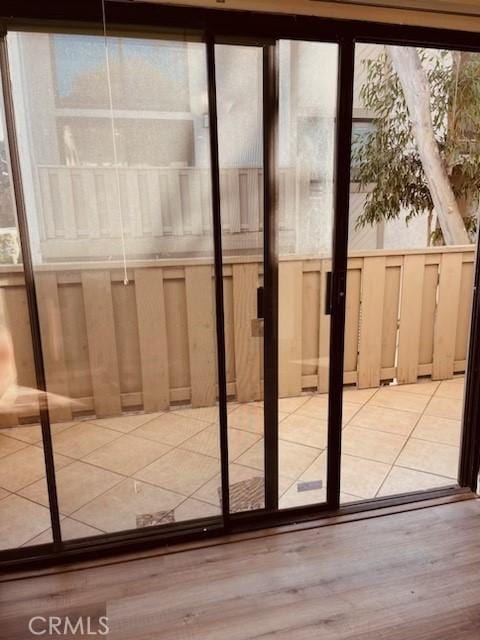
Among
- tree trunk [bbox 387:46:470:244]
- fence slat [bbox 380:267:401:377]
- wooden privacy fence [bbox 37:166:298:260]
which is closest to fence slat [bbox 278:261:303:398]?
wooden privacy fence [bbox 37:166:298:260]

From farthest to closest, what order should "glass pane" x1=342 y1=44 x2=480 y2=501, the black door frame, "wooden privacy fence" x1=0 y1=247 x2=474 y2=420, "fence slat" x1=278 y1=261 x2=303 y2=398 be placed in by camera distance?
1. "glass pane" x1=342 y1=44 x2=480 y2=501
2. "fence slat" x1=278 y1=261 x2=303 y2=398
3. "wooden privacy fence" x1=0 y1=247 x2=474 y2=420
4. the black door frame

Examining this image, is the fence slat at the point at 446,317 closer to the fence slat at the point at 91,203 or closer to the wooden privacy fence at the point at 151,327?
the wooden privacy fence at the point at 151,327

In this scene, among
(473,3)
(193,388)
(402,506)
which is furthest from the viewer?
(402,506)

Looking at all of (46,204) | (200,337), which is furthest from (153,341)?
(46,204)

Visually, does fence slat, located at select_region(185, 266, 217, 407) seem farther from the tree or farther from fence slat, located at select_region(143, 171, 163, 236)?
the tree

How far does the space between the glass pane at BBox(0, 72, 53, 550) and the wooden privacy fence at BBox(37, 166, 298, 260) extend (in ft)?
0.40

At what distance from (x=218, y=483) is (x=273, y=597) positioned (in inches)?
18.7

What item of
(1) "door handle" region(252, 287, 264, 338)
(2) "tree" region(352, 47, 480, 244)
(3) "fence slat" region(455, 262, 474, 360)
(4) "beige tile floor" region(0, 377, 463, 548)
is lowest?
(4) "beige tile floor" region(0, 377, 463, 548)

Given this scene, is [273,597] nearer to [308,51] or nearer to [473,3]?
[308,51]

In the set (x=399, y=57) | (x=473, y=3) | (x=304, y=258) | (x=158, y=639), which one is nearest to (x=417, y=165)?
(x=399, y=57)

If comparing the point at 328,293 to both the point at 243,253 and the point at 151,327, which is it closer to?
the point at 243,253

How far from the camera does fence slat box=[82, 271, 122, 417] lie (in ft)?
5.57

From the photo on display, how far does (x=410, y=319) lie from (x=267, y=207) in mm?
2133

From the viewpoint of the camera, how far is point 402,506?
2.10 m
